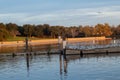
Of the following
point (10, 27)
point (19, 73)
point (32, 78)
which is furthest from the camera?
point (10, 27)

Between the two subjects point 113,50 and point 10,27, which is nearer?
point 113,50

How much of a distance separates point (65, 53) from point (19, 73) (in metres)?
27.2

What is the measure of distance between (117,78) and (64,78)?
188 inches

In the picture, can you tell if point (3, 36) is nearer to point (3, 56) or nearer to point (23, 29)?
point (23, 29)

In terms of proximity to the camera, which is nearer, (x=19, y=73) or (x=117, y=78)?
(x=117, y=78)

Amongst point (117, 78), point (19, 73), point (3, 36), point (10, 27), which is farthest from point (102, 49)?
point (10, 27)

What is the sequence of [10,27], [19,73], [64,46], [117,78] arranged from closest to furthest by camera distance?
1. [117,78]
2. [19,73]
3. [64,46]
4. [10,27]

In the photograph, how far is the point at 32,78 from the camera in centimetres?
3619

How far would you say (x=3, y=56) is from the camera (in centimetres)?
6944

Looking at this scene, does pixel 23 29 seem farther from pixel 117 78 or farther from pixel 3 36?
pixel 117 78

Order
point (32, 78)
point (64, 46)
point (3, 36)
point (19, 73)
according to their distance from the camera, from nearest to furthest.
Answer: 1. point (32, 78)
2. point (19, 73)
3. point (64, 46)
4. point (3, 36)

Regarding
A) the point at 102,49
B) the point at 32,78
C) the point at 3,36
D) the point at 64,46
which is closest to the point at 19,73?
the point at 32,78

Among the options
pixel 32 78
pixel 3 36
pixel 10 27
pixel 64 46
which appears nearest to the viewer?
pixel 32 78

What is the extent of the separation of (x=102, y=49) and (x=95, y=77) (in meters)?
35.2
